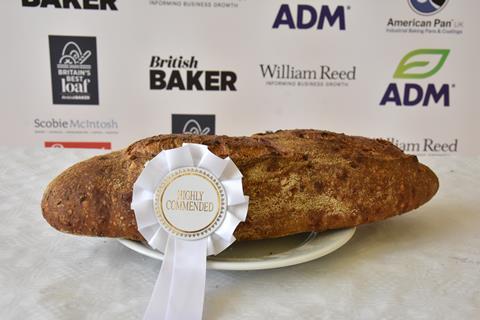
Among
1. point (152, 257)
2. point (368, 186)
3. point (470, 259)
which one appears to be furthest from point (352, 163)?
point (152, 257)

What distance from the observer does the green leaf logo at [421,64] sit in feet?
10.3

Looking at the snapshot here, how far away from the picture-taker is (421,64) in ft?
10.4

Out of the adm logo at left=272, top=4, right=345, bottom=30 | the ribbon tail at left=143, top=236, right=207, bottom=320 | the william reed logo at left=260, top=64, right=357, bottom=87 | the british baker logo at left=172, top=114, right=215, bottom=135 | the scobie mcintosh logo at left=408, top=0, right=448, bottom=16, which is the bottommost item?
the british baker logo at left=172, top=114, right=215, bottom=135

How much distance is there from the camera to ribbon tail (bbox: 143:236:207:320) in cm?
77

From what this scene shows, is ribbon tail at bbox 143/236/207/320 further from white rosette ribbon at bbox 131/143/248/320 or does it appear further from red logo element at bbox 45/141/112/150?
red logo element at bbox 45/141/112/150

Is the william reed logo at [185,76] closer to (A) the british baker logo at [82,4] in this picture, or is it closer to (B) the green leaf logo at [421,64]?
(A) the british baker logo at [82,4]

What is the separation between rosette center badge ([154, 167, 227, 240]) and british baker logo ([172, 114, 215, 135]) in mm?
2267

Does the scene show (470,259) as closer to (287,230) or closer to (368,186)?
(368,186)

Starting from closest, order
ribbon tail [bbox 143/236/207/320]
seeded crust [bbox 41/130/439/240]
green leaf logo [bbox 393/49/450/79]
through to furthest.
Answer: ribbon tail [bbox 143/236/207/320]
seeded crust [bbox 41/130/439/240]
green leaf logo [bbox 393/49/450/79]

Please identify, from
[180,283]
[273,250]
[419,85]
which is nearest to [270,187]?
[273,250]

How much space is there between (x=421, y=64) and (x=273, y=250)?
8.33 feet

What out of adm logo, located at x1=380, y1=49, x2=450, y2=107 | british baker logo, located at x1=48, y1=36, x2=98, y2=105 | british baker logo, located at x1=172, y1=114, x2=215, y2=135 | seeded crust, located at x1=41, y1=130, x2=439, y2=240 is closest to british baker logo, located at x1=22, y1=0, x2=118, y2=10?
british baker logo, located at x1=48, y1=36, x2=98, y2=105

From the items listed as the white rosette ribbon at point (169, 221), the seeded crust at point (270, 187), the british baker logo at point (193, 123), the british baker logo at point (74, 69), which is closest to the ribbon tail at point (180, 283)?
the white rosette ribbon at point (169, 221)

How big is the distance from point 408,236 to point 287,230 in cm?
31
